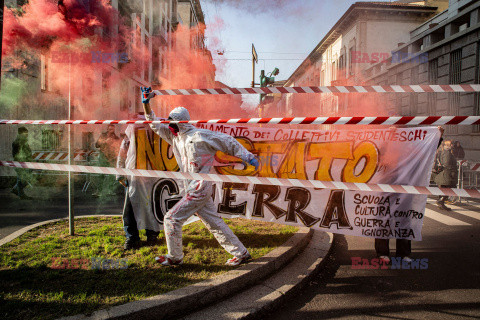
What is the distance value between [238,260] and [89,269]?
5.13ft

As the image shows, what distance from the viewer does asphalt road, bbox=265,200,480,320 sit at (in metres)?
2.96

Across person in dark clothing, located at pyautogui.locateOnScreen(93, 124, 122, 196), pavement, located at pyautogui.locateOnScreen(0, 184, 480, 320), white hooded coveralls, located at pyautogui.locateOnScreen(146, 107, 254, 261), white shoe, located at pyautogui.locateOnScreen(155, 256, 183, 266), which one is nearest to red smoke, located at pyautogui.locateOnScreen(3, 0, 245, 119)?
person in dark clothing, located at pyautogui.locateOnScreen(93, 124, 122, 196)

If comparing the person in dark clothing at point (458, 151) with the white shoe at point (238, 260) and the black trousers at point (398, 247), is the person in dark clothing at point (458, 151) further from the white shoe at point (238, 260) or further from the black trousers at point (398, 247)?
the white shoe at point (238, 260)

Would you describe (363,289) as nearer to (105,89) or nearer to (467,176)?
(467,176)

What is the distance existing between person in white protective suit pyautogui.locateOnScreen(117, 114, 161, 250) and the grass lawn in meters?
0.18

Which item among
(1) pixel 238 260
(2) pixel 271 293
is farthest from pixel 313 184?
(1) pixel 238 260

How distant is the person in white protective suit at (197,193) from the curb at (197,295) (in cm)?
27

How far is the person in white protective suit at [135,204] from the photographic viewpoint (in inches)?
170

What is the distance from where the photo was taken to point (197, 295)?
2.87 meters

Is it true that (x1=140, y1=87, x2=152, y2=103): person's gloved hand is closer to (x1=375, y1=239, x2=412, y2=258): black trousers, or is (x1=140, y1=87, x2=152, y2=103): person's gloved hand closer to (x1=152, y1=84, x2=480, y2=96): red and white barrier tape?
(x1=152, y1=84, x2=480, y2=96): red and white barrier tape

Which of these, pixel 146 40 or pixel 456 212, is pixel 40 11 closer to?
pixel 456 212

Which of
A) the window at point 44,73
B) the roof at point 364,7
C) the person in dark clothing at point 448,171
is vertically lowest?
the person in dark clothing at point 448,171

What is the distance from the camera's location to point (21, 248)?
4160 millimetres

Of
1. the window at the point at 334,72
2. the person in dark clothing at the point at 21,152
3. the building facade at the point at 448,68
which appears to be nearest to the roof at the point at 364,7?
the window at the point at 334,72
